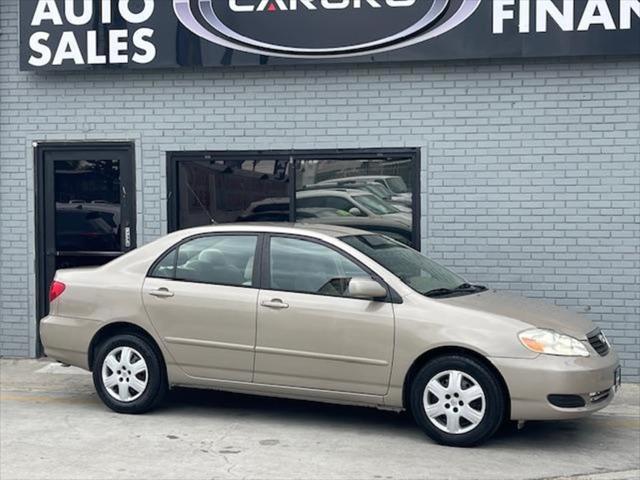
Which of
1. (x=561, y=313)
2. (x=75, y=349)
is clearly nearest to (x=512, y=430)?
(x=561, y=313)

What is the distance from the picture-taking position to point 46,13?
34.4ft

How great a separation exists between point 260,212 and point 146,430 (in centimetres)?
347

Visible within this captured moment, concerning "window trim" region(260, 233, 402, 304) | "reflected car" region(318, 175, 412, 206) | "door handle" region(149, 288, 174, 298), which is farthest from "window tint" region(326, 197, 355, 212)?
"door handle" region(149, 288, 174, 298)

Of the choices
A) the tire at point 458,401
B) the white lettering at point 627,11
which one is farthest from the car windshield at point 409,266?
the white lettering at point 627,11

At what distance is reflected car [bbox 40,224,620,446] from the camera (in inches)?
275

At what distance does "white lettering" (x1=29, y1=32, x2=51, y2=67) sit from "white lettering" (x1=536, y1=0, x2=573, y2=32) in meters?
5.08

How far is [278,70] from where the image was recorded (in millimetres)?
Result: 10320

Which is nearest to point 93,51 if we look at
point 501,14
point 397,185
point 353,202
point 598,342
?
point 353,202

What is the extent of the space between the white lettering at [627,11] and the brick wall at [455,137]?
0.37 meters

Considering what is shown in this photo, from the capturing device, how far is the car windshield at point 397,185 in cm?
1016

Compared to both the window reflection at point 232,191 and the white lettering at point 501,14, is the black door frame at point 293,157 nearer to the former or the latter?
the window reflection at point 232,191

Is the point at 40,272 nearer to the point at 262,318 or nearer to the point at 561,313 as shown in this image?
the point at 262,318

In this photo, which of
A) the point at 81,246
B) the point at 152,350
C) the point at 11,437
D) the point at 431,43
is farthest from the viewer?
the point at 81,246

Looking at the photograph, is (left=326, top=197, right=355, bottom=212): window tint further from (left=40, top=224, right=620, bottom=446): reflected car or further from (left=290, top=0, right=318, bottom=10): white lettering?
(left=40, top=224, right=620, bottom=446): reflected car
